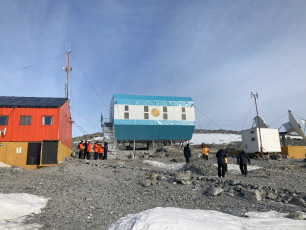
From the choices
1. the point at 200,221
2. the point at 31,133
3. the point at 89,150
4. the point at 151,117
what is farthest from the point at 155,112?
the point at 200,221

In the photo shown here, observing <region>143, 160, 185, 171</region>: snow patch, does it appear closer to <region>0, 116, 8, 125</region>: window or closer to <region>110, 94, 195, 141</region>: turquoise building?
<region>110, 94, 195, 141</region>: turquoise building

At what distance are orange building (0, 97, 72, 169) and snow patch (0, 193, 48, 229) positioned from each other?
10.3 m

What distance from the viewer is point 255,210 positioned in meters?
8.36

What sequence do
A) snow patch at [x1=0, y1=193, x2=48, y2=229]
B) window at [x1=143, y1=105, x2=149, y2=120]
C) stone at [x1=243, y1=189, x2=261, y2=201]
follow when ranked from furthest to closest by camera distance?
window at [x1=143, y1=105, x2=149, y2=120], stone at [x1=243, y1=189, x2=261, y2=201], snow patch at [x1=0, y1=193, x2=48, y2=229]

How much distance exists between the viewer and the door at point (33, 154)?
19.5m

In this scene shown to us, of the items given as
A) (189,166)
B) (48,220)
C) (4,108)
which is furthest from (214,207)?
(4,108)

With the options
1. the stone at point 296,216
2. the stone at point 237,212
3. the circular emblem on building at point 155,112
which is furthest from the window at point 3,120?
the stone at point 296,216

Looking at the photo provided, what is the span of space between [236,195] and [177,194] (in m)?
2.44

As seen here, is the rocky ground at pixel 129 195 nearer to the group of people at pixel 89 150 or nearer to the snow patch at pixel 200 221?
the snow patch at pixel 200 221

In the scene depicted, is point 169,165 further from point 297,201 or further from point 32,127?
point 297,201

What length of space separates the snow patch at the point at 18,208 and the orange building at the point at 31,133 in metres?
10.3

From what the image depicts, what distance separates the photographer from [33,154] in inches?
773

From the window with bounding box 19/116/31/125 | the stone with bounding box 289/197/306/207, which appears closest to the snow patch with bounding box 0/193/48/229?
the stone with bounding box 289/197/306/207

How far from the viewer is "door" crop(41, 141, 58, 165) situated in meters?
19.3
